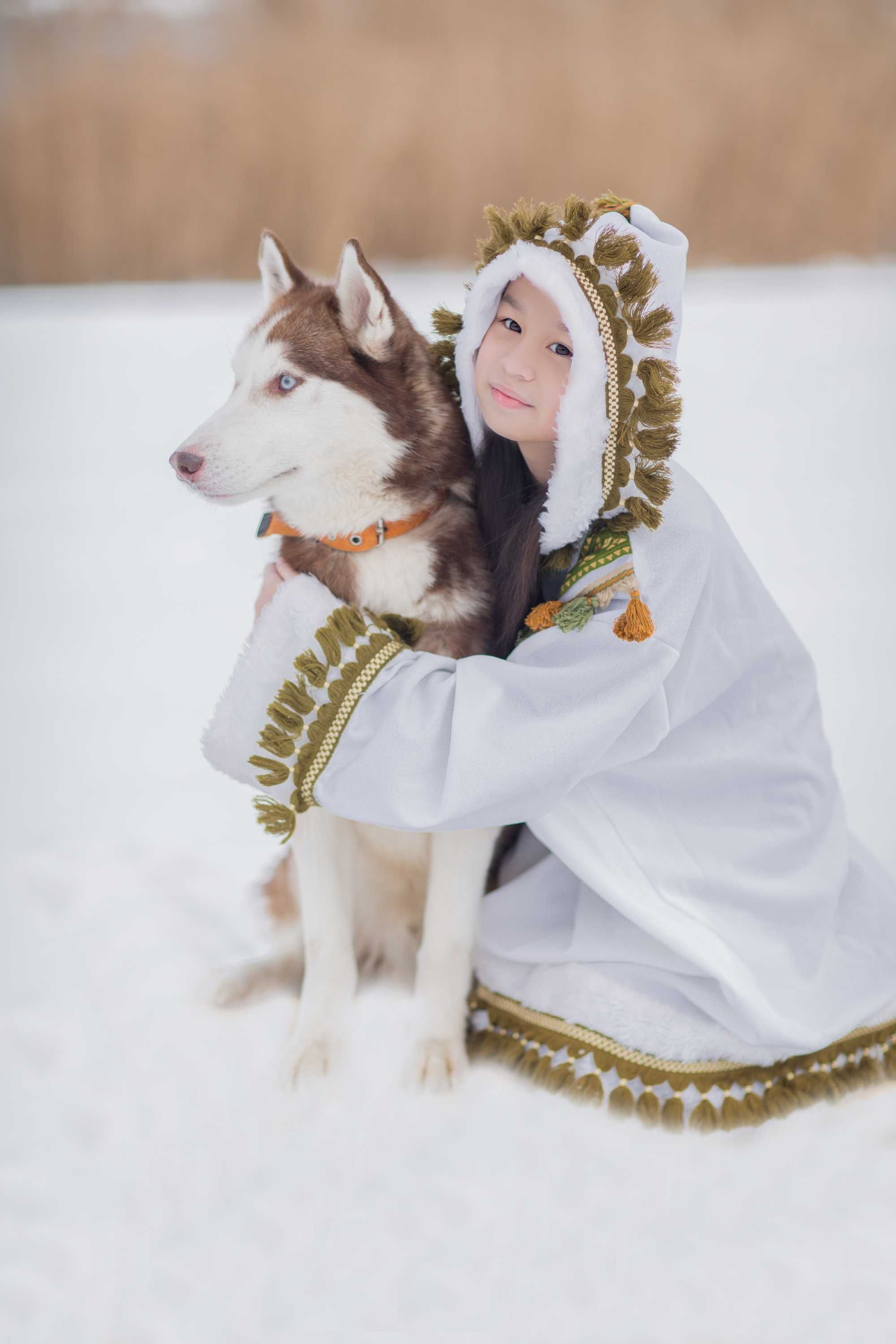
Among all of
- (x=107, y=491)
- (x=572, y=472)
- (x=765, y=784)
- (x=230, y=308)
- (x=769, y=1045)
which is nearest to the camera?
(x=572, y=472)

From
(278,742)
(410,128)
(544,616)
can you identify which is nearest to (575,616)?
(544,616)

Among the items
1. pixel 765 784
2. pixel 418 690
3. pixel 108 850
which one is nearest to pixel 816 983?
pixel 765 784

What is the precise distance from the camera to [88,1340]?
1137mm

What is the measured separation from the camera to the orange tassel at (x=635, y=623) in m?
1.26

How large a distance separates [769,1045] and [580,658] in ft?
1.94

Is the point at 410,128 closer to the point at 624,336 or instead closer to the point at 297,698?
the point at 624,336

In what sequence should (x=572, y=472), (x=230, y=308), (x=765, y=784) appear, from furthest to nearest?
(x=230, y=308), (x=765, y=784), (x=572, y=472)

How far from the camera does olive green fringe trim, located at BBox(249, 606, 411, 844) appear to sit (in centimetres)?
134

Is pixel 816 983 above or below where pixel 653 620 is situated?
below

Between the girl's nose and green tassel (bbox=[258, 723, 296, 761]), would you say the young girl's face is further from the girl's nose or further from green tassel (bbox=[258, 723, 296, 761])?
green tassel (bbox=[258, 723, 296, 761])

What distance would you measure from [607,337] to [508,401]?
0.17m

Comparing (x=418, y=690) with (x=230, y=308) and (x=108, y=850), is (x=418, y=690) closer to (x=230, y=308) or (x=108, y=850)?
(x=108, y=850)

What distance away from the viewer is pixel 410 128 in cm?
445

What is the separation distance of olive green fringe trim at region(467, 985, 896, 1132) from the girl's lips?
85cm
